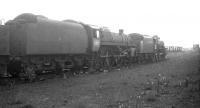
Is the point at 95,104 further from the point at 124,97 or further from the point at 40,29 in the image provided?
the point at 40,29

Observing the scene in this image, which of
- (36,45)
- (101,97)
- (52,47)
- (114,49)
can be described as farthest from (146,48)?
(101,97)

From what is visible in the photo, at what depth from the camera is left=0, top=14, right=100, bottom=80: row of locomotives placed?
1324 cm

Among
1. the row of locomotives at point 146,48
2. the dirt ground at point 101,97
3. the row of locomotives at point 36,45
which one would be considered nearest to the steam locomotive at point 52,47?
the row of locomotives at point 36,45

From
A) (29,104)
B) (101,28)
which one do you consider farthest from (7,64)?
(101,28)

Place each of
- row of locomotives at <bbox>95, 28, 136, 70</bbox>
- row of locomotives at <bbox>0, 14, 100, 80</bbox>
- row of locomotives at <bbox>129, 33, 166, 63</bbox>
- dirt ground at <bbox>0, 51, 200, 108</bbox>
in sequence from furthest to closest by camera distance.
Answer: row of locomotives at <bbox>129, 33, 166, 63</bbox> → row of locomotives at <bbox>95, 28, 136, 70</bbox> → row of locomotives at <bbox>0, 14, 100, 80</bbox> → dirt ground at <bbox>0, 51, 200, 108</bbox>

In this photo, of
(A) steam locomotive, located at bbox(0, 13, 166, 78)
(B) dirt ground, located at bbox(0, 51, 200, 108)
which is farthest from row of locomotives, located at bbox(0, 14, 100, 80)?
(B) dirt ground, located at bbox(0, 51, 200, 108)

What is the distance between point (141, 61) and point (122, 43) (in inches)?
235

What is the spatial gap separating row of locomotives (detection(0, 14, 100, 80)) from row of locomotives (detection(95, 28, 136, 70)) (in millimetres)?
4179

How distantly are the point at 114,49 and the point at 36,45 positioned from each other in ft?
38.6

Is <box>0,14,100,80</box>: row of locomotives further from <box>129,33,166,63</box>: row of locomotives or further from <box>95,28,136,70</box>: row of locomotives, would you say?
<box>129,33,166,63</box>: row of locomotives

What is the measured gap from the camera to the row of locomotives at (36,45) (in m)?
13.2

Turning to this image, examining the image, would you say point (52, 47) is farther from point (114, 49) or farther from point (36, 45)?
point (114, 49)

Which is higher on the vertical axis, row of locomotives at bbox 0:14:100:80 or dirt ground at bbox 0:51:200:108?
row of locomotives at bbox 0:14:100:80

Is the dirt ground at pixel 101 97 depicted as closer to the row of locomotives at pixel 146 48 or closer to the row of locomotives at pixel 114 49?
the row of locomotives at pixel 114 49
